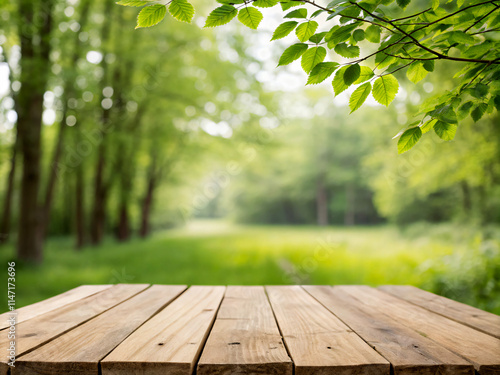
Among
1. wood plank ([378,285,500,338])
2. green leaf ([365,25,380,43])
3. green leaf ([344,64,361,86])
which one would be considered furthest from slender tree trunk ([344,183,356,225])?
green leaf ([344,64,361,86])

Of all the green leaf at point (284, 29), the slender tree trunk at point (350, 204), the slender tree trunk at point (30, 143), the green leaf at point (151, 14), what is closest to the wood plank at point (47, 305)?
the green leaf at point (151, 14)

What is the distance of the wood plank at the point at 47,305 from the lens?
4.97 ft

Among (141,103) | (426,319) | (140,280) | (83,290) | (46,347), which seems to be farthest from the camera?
(141,103)

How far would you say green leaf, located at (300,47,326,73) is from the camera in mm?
1229

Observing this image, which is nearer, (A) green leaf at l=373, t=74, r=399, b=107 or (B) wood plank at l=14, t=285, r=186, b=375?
(B) wood plank at l=14, t=285, r=186, b=375

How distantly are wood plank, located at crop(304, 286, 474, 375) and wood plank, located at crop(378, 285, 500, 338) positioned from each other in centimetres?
32

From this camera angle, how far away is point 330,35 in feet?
3.92

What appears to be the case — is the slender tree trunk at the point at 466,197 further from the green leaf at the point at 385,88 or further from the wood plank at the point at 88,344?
the wood plank at the point at 88,344

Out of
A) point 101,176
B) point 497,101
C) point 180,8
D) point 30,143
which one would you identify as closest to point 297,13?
point 180,8

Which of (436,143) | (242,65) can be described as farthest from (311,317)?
(242,65)

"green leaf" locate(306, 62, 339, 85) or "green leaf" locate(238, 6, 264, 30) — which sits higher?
"green leaf" locate(238, 6, 264, 30)

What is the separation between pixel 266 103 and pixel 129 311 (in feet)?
30.1

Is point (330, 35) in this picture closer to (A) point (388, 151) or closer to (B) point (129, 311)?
(B) point (129, 311)

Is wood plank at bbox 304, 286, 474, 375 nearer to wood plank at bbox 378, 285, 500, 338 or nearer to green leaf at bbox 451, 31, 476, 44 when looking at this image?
wood plank at bbox 378, 285, 500, 338
